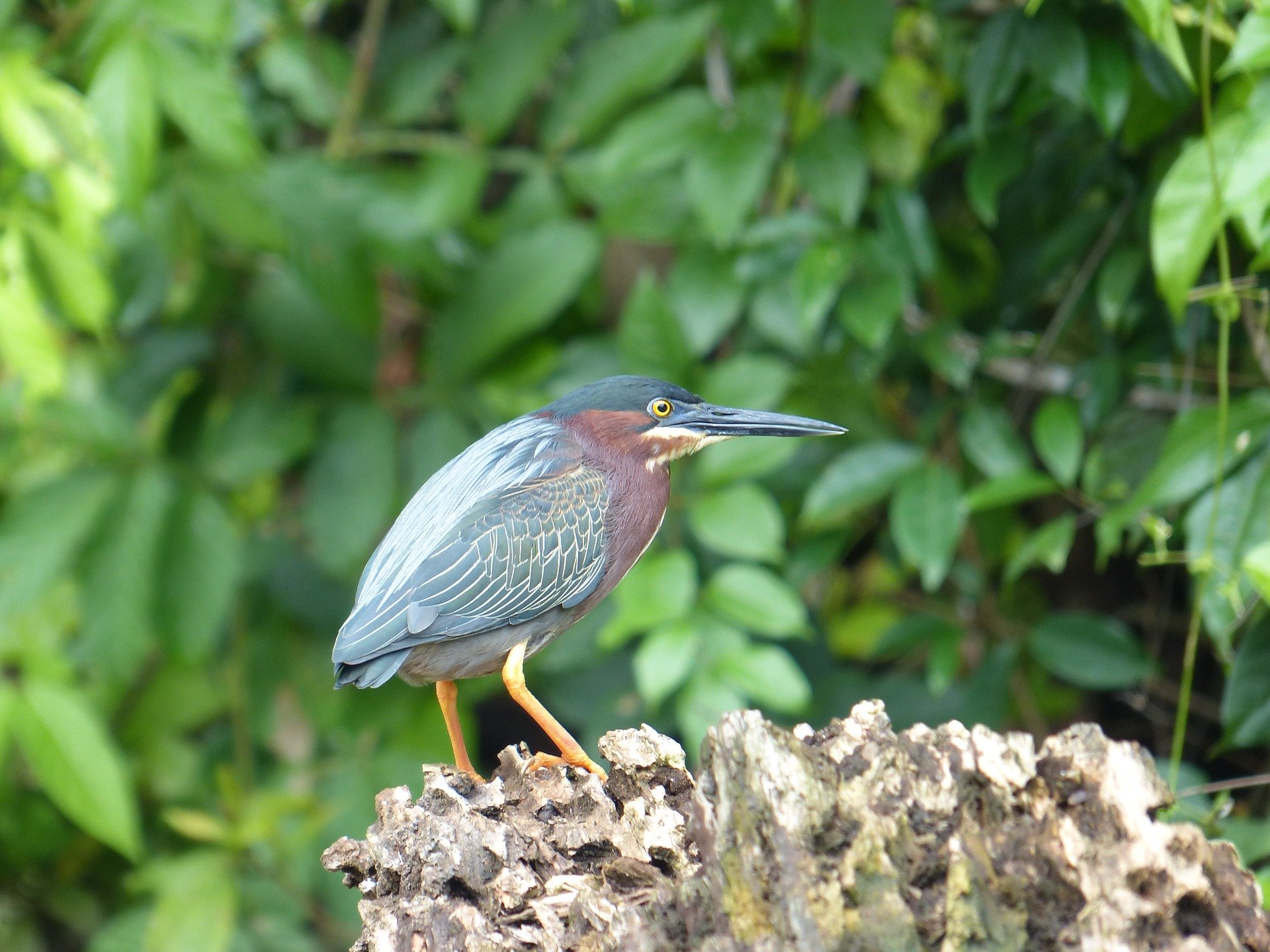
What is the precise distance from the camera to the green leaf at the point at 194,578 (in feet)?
15.2

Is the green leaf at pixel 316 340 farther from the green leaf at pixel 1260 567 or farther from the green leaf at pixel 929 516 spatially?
the green leaf at pixel 1260 567

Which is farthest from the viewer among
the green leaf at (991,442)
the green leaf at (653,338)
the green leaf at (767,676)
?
the green leaf at (991,442)

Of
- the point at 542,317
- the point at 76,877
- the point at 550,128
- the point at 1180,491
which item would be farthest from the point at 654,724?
the point at 76,877

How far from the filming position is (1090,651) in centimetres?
418

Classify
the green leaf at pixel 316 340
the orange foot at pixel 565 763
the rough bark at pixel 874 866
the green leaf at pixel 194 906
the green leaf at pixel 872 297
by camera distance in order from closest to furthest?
the rough bark at pixel 874 866 → the orange foot at pixel 565 763 → the green leaf at pixel 872 297 → the green leaf at pixel 194 906 → the green leaf at pixel 316 340

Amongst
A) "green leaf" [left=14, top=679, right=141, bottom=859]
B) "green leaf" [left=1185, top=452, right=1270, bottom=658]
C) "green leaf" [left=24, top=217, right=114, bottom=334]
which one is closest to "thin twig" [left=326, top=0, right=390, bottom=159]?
"green leaf" [left=24, top=217, right=114, bottom=334]

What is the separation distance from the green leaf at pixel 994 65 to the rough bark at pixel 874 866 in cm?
215

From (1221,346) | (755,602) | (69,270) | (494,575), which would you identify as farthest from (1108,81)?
(69,270)

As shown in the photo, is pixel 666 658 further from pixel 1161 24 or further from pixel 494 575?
pixel 1161 24

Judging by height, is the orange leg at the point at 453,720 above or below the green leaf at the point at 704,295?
below

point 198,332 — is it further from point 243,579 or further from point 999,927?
point 999,927

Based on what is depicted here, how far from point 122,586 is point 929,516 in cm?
274

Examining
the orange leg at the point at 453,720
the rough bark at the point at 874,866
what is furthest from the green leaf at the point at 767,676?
the rough bark at the point at 874,866

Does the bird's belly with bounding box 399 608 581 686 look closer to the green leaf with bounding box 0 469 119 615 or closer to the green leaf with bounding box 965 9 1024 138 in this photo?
the green leaf with bounding box 0 469 119 615
